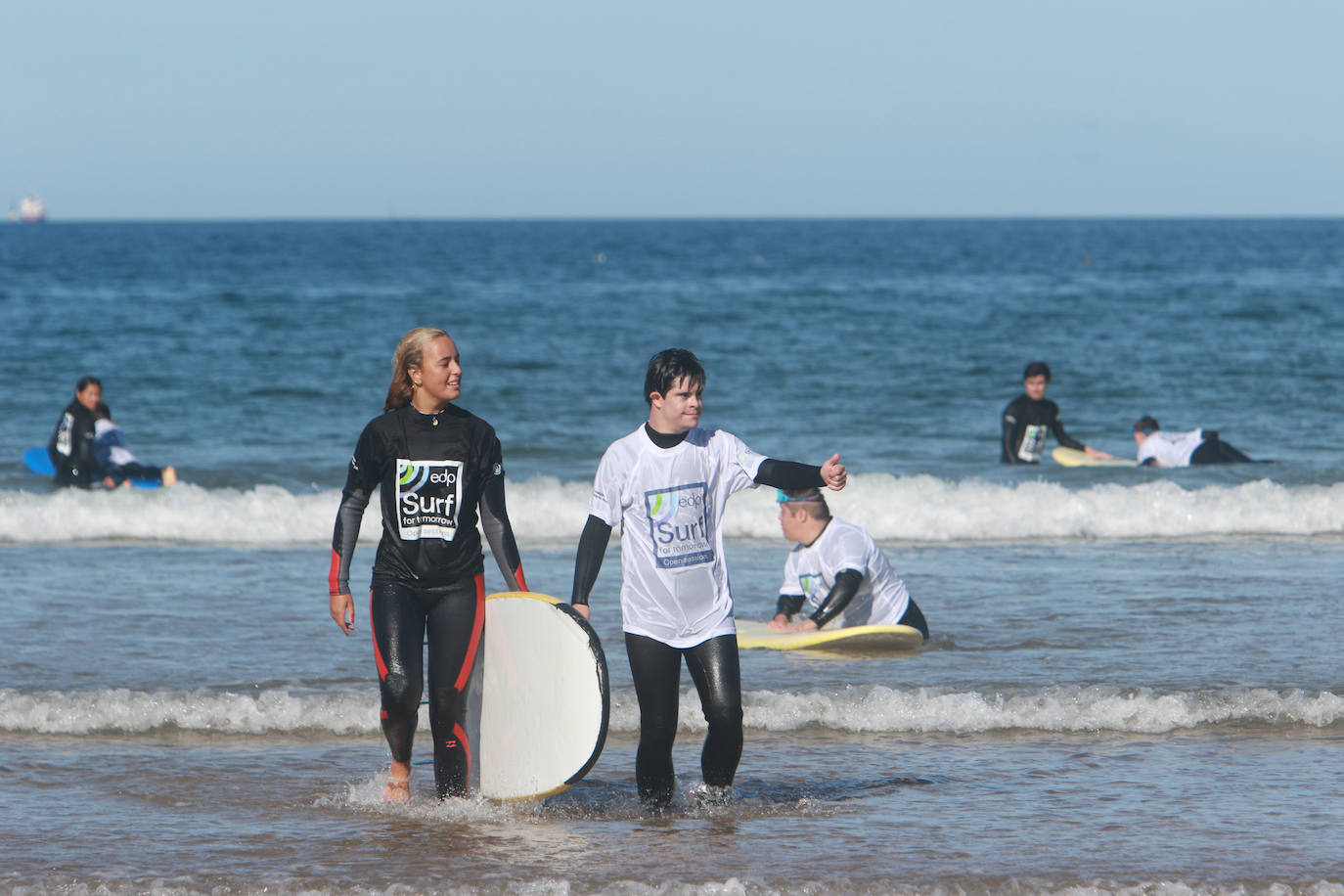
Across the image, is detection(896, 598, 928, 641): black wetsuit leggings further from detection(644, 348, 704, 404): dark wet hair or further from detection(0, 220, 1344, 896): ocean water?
detection(644, 348, 704, 404): dark wet hair

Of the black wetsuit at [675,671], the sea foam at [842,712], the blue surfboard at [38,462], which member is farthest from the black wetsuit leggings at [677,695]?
the blue surfboard at [38,462]

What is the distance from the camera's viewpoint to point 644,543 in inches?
197

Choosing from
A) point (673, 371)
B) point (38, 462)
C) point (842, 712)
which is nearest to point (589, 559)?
point (673, 371)

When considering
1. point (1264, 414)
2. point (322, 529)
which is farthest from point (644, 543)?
point (1264, 414)

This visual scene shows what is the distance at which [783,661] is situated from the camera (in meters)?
7.91

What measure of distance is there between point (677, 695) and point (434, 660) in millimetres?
947

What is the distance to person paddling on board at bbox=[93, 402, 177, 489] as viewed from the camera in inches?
585

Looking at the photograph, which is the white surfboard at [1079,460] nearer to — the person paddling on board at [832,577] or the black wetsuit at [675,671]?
the person paddling on board at [832,577]

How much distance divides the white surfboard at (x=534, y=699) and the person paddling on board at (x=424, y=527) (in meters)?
0.12

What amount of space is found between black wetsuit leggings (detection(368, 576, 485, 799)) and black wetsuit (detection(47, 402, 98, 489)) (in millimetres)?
10808

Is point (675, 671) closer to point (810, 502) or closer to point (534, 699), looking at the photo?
point (534, 699)

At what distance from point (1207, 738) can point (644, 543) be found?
10.3 ft

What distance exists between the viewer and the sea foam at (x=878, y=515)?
13203 millimetres

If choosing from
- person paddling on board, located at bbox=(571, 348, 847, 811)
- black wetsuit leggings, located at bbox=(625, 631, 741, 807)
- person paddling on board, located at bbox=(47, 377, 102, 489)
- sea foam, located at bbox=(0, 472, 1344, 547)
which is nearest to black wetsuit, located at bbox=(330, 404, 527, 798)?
person paddling on board, located at bbox=(571, 348, 847, 811)
